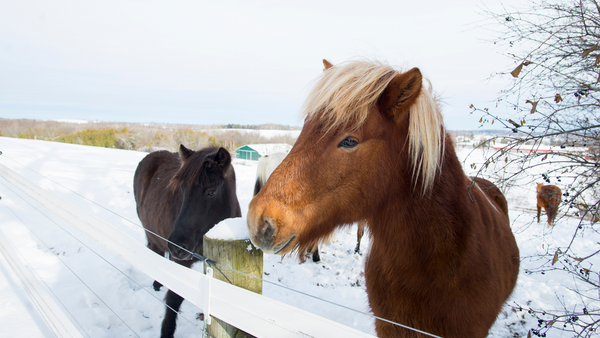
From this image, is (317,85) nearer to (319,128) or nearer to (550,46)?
(319,128)

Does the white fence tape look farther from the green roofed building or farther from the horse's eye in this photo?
the green roofed building

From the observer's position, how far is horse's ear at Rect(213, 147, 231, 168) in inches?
135

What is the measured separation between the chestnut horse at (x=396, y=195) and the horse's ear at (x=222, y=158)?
188 cm

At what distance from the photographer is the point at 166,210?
4051mm

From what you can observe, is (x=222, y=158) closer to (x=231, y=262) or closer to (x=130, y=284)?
(x=231, y=262)

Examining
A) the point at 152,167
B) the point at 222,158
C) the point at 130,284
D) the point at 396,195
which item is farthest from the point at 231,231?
the point at 152,167

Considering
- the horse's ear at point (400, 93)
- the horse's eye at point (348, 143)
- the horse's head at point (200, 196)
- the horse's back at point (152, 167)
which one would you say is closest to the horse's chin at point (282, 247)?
the horse's eye at point (348, 143)

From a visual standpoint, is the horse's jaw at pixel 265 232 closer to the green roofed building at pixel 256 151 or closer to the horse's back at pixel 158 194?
the horse's back at pixel 158 194

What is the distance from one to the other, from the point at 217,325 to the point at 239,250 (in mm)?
417

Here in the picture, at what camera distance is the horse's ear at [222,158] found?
343 cm

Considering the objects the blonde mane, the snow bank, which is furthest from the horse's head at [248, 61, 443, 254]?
the snow bank

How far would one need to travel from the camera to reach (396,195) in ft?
5.66

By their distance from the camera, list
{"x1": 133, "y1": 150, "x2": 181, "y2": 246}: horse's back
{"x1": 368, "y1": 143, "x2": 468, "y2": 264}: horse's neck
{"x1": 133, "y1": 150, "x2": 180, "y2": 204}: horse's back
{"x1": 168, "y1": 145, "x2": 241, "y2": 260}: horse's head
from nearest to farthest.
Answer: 1. {"x1": 368, "y1": 143, "x2": 468, "y2": 264}: horse's neck
2. {"x1": 168, "y1": 145, "x2": 241, "y2": 260}: horse's head
3. {"x1": 133, "y1": 150, "x2": 181, "y2": 246}: horse's back
4. {"x1": 133, "y1": 150, "x2": 180, "y2": 204}: horse's back

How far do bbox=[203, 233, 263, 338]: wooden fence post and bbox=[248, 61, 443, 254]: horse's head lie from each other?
Result: 19 cm
